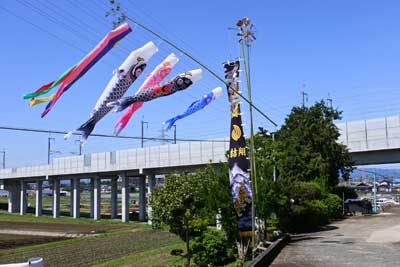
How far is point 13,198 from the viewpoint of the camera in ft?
A: 303

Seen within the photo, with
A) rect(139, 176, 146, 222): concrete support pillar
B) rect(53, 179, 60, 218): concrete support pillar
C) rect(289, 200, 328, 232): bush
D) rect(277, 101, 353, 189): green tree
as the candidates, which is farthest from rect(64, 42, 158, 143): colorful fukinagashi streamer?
rect(53, 179, 60, 218): concrete support pillar

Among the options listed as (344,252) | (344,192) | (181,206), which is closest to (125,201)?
(344,192)

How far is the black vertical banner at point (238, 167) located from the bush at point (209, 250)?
1.07 m

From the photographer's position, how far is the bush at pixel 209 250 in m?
18.6

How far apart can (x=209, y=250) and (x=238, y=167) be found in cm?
336

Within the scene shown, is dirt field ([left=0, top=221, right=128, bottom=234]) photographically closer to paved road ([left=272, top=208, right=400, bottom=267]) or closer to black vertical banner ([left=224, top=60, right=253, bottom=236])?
paved road ([left=272, top=208, right=400, bottom=267])

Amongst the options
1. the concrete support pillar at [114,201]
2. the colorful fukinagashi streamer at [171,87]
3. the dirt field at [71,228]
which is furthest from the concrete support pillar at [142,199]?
the colorful fukinagashi streamer at [171,87]

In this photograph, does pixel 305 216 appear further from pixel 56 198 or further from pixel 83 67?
pixel 56 198

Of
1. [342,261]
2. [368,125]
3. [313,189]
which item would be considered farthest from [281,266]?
[368,125]

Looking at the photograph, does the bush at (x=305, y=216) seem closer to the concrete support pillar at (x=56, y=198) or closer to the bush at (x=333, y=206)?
the bush at (x=333, y=206)

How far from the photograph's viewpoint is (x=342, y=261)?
1531 centimetres

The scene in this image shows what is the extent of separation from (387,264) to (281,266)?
3135 mm

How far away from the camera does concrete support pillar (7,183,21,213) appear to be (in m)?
91.9

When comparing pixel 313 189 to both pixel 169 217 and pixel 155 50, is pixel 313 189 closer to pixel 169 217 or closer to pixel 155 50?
pixel 169 217
